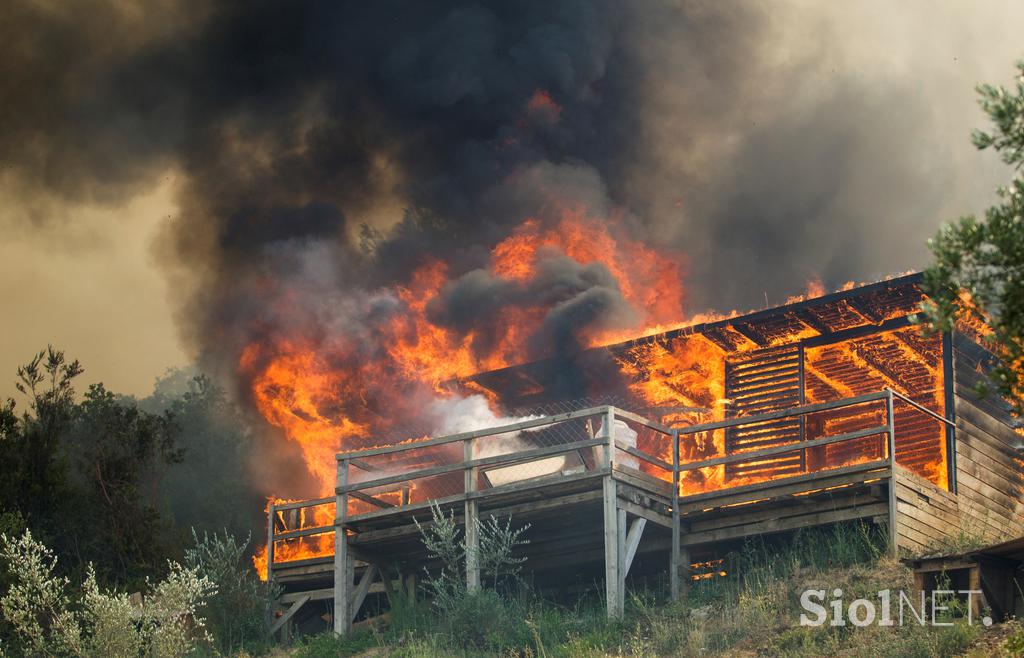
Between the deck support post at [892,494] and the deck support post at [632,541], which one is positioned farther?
the deck support post at [632,541]

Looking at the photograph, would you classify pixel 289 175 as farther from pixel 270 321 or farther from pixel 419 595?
pixel 419 595

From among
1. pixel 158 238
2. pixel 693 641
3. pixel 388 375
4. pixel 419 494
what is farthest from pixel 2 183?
pixel 693 641

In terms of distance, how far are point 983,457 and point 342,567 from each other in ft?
35.8

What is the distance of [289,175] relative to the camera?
4194cm

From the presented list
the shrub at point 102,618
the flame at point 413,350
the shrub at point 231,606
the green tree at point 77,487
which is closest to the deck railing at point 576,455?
the shrub at point 231,606

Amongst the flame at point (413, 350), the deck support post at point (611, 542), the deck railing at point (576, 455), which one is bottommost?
the deck support post at point (611, 542)

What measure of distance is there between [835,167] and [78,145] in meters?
30.5

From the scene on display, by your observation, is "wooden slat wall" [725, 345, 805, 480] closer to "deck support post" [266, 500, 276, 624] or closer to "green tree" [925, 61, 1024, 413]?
"deck support post" [266, 500, 276, 624]

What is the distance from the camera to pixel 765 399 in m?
22.9

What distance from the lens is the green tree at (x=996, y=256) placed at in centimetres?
992

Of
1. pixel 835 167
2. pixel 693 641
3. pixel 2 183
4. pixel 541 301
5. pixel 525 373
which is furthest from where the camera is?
pixel 835 167

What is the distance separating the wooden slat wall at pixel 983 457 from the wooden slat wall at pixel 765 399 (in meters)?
2.73

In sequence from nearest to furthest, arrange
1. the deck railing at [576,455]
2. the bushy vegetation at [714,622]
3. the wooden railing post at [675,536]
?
1. the bushy vegetation at [714,622]
2. the deck railing at [576,455]
3. the wooden railing post at [675,536]

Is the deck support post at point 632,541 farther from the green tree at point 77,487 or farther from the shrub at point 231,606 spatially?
the green tree at point 77,487
